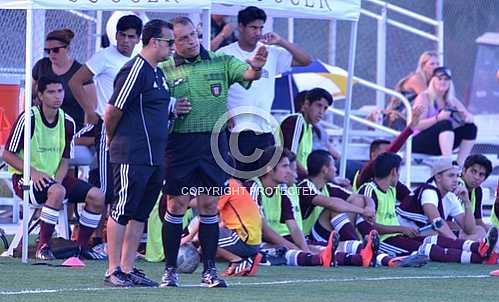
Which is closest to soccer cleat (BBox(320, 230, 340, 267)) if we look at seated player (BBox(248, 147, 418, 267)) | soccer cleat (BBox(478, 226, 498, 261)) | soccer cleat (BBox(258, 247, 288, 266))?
seated player (BBox(248, 147, 418, 267))

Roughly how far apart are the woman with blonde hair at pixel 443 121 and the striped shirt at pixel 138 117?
7516 mm

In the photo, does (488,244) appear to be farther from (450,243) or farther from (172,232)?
(172,232)

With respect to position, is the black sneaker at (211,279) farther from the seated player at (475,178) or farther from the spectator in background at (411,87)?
the spectator in background at (411,87)

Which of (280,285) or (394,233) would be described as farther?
(394,233)

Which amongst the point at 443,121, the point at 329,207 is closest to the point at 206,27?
the point at 329,207

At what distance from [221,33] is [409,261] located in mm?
3804

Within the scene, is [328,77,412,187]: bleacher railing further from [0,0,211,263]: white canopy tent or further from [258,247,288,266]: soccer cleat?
[0,0,211,263]: white canopy tent

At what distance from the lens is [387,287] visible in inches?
440

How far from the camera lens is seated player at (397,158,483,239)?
14750mm

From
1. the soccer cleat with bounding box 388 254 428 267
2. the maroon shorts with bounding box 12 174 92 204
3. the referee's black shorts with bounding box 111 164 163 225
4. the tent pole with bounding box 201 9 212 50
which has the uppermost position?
the tent pole with bounding box 201 9 212 50

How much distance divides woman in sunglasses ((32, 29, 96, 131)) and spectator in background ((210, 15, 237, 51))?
1.61 m

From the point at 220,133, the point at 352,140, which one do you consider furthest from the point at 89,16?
the point at 220,133

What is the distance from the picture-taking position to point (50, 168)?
44.4ft

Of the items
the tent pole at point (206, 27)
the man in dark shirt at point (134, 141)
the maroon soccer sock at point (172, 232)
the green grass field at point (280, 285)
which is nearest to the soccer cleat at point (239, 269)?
the green grass field at point (280, 285)
